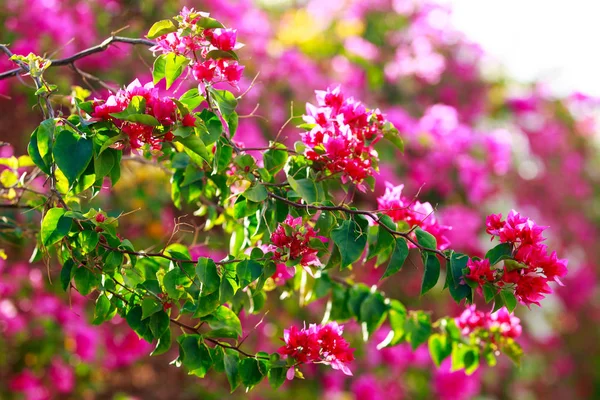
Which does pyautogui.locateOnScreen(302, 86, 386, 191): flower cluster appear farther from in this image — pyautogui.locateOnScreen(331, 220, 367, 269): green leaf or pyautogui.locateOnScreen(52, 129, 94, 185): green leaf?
pyautogui.locateOnScreen(52, 129, 94, 185): green leaf

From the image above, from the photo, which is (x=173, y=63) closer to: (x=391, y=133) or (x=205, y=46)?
(x=205, y=46)

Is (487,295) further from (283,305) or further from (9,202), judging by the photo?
(283,305)

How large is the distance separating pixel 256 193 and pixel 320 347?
0.94 ft

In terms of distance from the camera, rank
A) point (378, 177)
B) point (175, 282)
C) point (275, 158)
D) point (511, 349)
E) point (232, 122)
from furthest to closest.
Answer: point (378, 177)
point (511, 349)
point (275, 158)
point (232, 122)
point (175, 282)

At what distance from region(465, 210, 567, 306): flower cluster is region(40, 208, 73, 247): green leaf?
0.66 meters

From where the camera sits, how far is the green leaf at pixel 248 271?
122cm

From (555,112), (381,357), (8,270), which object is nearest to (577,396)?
(555,112)

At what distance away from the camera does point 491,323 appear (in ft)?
5.51

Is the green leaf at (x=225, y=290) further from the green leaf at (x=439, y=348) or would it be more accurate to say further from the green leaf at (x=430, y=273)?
the green leaf at (x=439, y=348)

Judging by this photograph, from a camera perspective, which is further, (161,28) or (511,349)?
(511,349)

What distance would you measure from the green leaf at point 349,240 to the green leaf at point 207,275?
20 centimetres

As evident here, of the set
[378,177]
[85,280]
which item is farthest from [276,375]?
[378,177]

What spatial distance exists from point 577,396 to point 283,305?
3.52m

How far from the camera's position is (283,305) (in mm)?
3359
